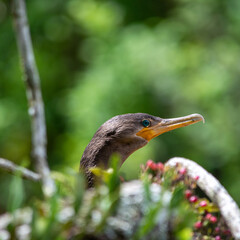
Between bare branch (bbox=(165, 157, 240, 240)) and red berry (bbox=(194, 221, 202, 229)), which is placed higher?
bare branch (bbox=(165, 157, 240, 240))

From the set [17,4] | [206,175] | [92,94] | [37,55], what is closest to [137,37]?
[92,94]

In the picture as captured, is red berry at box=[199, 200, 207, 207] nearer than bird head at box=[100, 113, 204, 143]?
Yes

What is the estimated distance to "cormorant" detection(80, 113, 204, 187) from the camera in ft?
10.00

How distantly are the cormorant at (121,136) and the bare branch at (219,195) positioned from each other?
71 centimetres

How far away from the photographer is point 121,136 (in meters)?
3.21

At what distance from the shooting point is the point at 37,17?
817 cm

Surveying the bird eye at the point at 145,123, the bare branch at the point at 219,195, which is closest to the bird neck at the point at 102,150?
the bird eye at the point at 145,123

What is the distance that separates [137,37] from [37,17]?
1644 mm

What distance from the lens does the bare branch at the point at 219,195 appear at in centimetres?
180

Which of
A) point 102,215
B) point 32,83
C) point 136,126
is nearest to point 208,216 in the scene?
point 102,215

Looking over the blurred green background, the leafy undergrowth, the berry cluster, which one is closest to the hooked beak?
the berry cluster

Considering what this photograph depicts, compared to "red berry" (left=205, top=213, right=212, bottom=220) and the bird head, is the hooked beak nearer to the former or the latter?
the bird head

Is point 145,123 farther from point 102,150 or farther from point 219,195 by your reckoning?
point 219,195

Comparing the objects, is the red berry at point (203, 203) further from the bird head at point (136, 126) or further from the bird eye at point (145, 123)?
the bird eye at point (145, 123)
